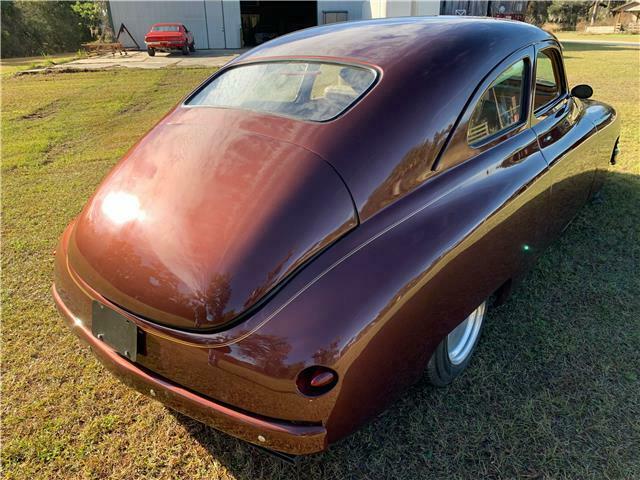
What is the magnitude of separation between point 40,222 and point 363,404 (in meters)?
3.90

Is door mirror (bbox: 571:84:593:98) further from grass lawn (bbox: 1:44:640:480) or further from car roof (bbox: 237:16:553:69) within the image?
grass lawn (bbox: 1:44:640:480)

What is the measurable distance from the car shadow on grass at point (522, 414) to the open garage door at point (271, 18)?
2770 cm

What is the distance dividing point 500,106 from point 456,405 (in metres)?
1.54

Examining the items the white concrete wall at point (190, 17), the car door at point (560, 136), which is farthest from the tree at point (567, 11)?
the car door at point (560, 136)

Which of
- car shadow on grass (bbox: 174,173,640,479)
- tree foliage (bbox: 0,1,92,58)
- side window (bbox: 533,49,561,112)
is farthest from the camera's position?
tree foliage (bbox: 0,1,92,58)

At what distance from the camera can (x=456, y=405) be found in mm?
2199

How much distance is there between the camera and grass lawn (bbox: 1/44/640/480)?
1.94 metres

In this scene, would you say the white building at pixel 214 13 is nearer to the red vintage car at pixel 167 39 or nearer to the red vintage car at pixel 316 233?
the red vintage car at pixel 167 39

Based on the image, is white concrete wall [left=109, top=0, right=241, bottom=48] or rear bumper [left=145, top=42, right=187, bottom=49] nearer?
rear bumper [left=145, top=42, right=187, bottom=49]

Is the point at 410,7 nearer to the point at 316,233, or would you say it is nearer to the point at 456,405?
the point at 456,405

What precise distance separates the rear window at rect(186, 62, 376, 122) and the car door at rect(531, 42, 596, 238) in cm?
119

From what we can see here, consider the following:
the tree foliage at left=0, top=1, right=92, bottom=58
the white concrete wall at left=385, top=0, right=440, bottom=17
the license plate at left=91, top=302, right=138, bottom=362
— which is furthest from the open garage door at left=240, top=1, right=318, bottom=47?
the license plate at left=91, top=302, right=138, bottom=362

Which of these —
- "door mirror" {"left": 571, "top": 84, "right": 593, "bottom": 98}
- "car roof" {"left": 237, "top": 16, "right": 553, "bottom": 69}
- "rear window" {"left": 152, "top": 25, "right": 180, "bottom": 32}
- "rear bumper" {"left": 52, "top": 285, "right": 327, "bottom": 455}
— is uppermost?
"car roof" {"left": 237, "top": 16, "right": 553, "bottom": 69}

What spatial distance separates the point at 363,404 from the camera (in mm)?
1589
